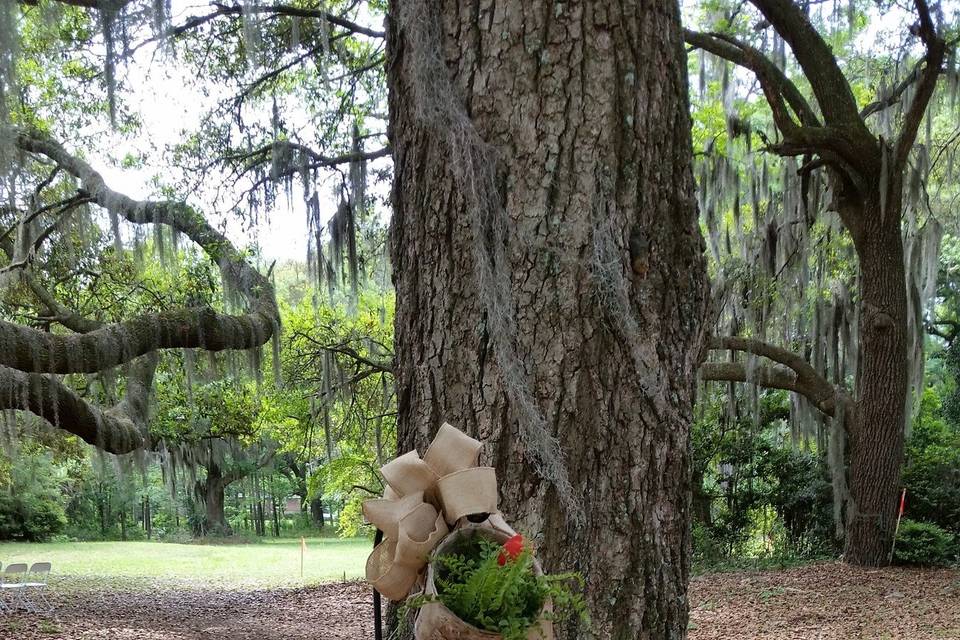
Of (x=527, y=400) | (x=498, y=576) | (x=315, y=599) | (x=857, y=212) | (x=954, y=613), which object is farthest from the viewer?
(x=315, y=599)

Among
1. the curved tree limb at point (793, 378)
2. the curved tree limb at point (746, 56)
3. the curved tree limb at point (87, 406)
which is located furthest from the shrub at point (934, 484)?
the curved tree limb at point (87, 406)

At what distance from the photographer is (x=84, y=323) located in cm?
717

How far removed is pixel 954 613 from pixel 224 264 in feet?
21.0

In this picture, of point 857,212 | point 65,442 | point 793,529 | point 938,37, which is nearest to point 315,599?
point 65,442

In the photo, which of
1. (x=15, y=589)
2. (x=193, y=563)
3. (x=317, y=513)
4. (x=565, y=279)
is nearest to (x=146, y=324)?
(x=15, y=589)

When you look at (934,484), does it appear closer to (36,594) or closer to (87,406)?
(87,406)

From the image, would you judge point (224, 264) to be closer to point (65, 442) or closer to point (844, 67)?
point (65, 442)

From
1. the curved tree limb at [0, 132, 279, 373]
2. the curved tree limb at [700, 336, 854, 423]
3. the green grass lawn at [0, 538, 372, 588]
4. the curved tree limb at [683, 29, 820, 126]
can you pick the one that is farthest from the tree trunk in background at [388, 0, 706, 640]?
the green grass lawn at [0, 538, 372, 588]

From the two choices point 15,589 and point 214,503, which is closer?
point 15,589

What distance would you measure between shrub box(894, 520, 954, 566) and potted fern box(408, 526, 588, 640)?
28.5ft

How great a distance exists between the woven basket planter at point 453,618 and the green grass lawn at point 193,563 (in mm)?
10820

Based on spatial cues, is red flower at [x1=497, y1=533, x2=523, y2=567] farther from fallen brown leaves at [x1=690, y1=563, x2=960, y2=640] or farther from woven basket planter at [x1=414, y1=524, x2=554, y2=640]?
fallen brown leaves at [x1=690, y1=563, x2=960, y2=640]

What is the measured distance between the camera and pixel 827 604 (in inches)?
258

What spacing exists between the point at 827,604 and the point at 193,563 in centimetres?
1159
